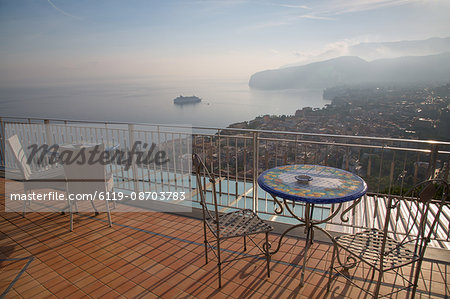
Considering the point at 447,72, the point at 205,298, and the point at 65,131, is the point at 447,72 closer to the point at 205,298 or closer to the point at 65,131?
the point at 205,298

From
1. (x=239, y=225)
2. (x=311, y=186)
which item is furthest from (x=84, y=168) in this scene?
(x=311, y=186)

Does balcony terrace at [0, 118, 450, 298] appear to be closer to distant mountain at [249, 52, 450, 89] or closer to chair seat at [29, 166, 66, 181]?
chair seat at [29, 166, 66, 181]

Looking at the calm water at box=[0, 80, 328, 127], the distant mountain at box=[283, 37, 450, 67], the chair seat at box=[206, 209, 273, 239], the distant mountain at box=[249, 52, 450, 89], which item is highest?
the distant mountain at box=[283, 37, 450, 67]

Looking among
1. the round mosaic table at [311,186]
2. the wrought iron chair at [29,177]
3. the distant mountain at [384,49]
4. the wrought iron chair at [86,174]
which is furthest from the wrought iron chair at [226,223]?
the distant mountain at [384,49]

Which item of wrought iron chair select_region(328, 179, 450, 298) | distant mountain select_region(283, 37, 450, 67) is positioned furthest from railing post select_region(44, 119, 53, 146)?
distant mountain select_region(283, 37, 450, 67)

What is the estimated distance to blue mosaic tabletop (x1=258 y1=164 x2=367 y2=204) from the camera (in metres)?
1.97

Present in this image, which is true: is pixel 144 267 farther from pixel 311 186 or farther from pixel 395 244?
pixel 395 244

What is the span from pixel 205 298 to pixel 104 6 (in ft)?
29.5

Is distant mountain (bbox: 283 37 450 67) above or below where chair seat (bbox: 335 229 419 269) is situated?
above

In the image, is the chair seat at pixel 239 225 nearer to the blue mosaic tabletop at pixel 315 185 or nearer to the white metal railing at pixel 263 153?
the blue mosaic tabletop at pixel 315 185

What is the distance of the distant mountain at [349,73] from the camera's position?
9.65 metres

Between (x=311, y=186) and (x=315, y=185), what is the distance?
2.0 inches

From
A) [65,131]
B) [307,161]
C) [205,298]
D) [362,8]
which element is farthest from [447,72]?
[65,131]

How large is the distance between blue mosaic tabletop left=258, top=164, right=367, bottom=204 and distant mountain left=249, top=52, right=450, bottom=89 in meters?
9.09
